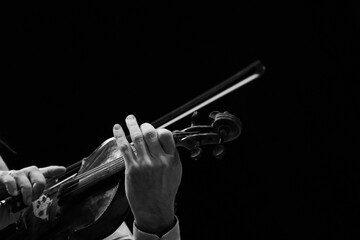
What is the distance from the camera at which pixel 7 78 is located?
2.30 metres

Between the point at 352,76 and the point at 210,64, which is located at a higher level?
the point at 210,64

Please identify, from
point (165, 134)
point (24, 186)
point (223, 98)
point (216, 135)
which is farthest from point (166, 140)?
point (223, 98)

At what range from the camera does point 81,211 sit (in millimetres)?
1459

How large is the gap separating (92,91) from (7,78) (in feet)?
1.20

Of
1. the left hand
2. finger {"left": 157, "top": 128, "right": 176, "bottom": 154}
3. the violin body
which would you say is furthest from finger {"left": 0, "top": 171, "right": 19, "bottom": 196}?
finger {"left": 157, "top": 128, "right": 176, "bottom": 154}

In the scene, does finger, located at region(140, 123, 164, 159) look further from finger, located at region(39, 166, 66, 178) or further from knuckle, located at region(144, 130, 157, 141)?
finger, located at region(39, 166, 66, 178)

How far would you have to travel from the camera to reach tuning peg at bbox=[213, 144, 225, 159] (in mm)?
1371

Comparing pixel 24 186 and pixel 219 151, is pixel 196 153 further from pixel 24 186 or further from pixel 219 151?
pixel 24 186

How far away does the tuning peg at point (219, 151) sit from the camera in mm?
1371

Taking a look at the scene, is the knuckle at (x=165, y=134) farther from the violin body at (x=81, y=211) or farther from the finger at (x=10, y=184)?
the finger at (x=10, y=184)

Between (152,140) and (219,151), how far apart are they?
18 cm

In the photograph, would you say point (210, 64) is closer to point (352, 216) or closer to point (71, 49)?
point (71, 49)

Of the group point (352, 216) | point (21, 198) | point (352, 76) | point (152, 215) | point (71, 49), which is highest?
point (71, 49)

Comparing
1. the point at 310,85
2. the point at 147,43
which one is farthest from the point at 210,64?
the point at 310,85
